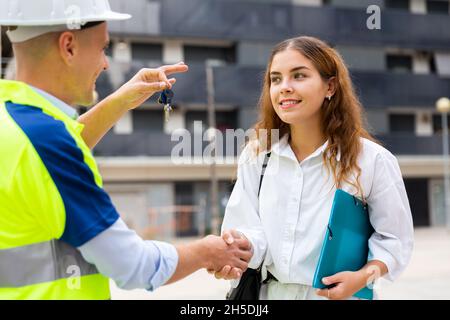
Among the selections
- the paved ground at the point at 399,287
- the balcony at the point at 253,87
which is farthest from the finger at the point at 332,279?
the balcony at the point at 253,87

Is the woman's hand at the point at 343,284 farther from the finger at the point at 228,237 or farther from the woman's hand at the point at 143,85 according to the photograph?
the woman's hand at the point at 143,85

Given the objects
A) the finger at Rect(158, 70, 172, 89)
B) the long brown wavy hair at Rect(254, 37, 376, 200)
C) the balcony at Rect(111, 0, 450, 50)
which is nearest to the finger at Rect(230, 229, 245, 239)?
the long brown wavy hair at Rect(254, 37, 376, 200)

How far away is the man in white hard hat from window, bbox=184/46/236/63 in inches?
732

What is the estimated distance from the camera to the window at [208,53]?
1970 cm

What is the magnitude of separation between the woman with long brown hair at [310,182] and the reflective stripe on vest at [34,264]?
654 millimetres

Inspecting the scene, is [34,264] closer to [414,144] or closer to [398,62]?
[414,144]

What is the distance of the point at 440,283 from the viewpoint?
8.11 m

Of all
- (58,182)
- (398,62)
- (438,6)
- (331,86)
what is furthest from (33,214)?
(438,6)

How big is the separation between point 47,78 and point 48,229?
0.36 metres

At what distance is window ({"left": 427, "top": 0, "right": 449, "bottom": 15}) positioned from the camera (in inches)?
858

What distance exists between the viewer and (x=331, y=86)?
6.74ft

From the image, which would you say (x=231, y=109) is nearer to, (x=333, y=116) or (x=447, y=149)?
(x=447, y=149)

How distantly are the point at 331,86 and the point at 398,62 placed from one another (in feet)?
68.6

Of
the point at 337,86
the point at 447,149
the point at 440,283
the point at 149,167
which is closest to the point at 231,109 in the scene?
the point at 149,167
